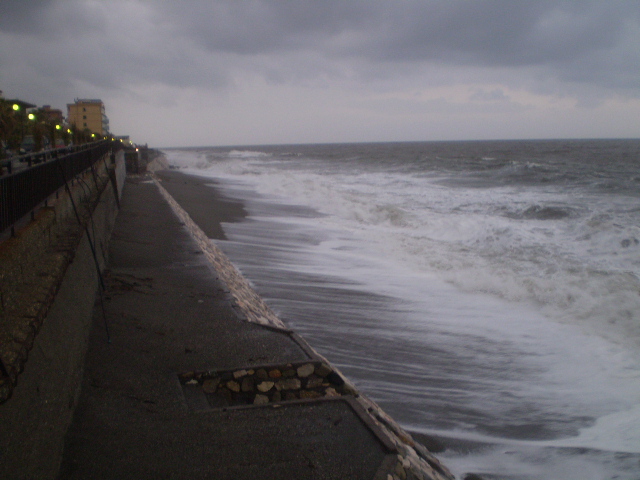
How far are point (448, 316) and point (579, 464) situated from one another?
374cm

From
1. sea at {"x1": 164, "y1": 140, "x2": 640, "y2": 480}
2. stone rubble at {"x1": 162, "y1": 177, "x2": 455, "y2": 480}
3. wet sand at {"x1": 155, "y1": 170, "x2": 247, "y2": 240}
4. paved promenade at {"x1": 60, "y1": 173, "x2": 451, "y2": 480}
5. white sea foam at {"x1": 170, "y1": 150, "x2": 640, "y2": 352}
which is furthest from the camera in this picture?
wet sand at {"x1": 155, "y1": 170, "x2": 247, "y2": 240}

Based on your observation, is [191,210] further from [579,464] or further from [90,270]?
[579,464]

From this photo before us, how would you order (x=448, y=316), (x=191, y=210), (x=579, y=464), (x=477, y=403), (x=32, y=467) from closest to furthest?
(x=32, y=467), (x=579, y=464), (x=477, y=403), (x=448, y=316), (x=191, y=210)

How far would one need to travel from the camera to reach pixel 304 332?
7.27 meters

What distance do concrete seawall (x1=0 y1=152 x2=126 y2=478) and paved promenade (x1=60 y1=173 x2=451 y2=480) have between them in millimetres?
279

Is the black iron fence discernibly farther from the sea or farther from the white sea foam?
the white sea foam

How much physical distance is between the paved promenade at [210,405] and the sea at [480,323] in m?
1.18

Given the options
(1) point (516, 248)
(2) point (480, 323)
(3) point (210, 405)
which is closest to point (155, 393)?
(3) point (210, 405)

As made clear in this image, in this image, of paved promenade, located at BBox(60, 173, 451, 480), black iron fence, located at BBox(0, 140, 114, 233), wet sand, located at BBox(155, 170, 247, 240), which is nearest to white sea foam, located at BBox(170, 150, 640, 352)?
wet sand, located at BBox(155, 170, 247, 240)

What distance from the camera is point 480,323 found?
8.23m

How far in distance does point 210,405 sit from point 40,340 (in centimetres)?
160

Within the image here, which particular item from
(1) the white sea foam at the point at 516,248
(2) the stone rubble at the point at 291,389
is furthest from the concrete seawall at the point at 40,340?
(1) the white sea foam at the point at 516,248

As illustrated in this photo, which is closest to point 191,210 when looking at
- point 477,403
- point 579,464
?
point 477,403

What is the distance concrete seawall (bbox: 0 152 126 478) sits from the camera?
2.72 meters
